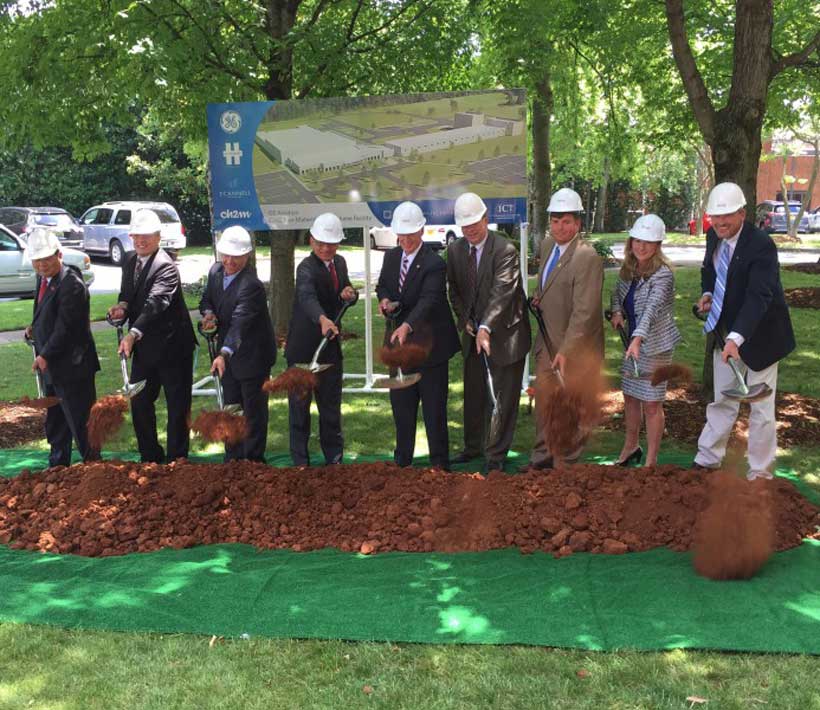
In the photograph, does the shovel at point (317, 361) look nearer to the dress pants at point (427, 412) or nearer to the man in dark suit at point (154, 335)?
the dress pants at point (427, 412)

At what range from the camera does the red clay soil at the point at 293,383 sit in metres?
5.50

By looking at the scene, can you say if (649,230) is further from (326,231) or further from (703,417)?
(703,417)

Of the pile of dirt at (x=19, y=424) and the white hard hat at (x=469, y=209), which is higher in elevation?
the white hard hat at (x=469, y=209)

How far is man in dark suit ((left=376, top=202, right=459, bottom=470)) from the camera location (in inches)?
227

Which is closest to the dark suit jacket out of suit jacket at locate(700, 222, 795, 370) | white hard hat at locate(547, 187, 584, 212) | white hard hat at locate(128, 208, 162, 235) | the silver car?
white hard hat at locate(128, 208, 162, 235)

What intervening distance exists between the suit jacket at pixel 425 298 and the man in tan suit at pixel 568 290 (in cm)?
66

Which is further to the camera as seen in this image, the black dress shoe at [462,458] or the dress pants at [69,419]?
the black dress shoe at [462,458]

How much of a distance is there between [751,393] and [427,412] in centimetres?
219

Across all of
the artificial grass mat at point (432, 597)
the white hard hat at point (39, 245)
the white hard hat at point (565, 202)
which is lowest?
the artificial grass mat at point (432, 597)

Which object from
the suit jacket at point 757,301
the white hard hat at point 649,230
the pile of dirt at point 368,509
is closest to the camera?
the pile of dirt at point 368,509

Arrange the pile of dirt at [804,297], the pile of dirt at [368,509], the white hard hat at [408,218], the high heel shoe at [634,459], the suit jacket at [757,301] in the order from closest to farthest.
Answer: the pile of dirt at [368,509] → the suit jacket at [757,301] → the white hard hat at [408,218] → the high heel shoe at [634,459] → the pile of dirt at [804,297]

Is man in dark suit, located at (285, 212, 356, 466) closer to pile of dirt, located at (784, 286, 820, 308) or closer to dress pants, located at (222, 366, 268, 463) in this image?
dress pants, located at (222, 366, 268, 463)

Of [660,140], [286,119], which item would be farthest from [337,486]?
[660,140]

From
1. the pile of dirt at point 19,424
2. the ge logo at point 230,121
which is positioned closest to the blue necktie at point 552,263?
the ge logo at point 230,121
